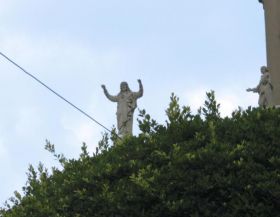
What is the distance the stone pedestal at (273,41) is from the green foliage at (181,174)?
8.65 meters

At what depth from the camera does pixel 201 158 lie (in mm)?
10680

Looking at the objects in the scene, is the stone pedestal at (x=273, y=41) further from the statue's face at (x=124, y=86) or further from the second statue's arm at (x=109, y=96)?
the second statue's arm at (x=109, y=96)

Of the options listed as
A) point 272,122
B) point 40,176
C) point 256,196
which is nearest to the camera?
point 256,196

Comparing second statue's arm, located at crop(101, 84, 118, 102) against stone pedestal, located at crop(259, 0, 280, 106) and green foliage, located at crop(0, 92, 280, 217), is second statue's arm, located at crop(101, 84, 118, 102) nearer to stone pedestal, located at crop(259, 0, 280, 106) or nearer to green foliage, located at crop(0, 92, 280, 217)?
stone pedestal, located at crop(259, 0, 280, 106)

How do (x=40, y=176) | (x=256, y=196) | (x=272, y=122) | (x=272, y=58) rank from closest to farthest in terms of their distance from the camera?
1. (x=256, y=196)
2. (x=272, y=122)
3. (x=40, y=176)
4. (x=272, y=58)

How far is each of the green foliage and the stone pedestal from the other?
8.65m

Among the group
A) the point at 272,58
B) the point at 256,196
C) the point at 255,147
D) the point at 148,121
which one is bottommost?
the point at 256,196

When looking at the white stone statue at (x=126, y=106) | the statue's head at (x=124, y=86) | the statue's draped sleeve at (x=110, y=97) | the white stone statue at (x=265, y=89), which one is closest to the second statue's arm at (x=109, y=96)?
the statue's draped sleeve at (x=110, y=97)

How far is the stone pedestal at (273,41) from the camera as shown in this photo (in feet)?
65.9

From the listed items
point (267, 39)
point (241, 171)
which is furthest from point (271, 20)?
point (241, 171)

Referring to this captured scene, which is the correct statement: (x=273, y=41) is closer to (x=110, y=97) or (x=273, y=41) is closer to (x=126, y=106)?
(x=126, y=106)

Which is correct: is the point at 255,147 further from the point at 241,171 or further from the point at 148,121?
the point at 148,121


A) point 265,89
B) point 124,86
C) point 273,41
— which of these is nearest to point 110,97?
point 124,86

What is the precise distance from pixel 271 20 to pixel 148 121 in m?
9.82
